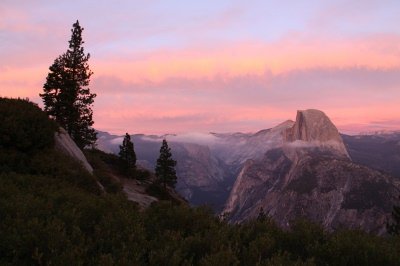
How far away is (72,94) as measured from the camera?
4481 cm

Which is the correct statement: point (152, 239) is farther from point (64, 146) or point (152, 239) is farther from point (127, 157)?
point (127, 157)

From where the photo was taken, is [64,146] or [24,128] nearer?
[24,128]

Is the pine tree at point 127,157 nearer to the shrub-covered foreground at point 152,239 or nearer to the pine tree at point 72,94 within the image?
the pine tree at point 72,94

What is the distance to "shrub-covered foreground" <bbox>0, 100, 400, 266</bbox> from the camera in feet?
28.8

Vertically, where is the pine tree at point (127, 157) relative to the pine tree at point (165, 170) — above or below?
above

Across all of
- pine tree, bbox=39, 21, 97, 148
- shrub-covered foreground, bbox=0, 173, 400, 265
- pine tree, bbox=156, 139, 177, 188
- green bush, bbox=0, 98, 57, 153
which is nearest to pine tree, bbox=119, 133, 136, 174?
pine tree, bbox=39, 21, 97, 148

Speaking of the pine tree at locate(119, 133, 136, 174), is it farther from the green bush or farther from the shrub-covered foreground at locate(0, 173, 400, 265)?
the shrub-covered foreground at locate(0, 173, 400, 265)

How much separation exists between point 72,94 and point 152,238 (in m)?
37.3

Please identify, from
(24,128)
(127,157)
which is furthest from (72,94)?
(24,128)

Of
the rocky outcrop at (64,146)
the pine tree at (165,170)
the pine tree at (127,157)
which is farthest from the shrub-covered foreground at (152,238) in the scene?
the pine tree at (165,170)

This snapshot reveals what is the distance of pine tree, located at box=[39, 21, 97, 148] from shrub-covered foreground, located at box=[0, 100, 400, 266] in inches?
1131

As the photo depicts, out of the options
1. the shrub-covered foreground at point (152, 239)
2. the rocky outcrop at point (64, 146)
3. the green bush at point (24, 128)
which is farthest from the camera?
the rocky outcrop at point (64, 146)

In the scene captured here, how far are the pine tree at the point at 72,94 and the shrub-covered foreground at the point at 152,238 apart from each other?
1131 inches

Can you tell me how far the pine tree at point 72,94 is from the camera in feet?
141
